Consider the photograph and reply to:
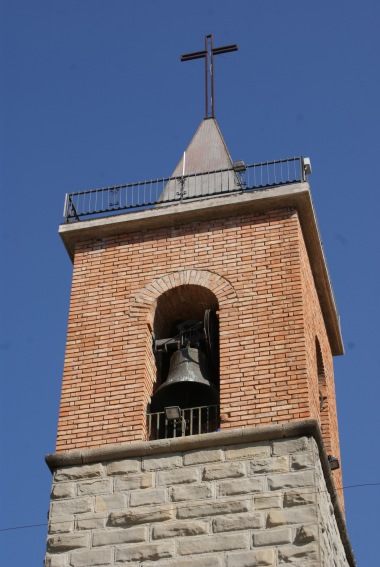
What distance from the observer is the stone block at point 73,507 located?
14141 mm

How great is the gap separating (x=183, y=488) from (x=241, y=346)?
2.06 metres

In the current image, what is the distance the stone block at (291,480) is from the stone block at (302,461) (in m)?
0.07

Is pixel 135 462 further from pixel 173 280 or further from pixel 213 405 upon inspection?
pixel 173 280

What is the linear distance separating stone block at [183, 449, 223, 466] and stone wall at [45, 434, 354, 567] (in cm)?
1

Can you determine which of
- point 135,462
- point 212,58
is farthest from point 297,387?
point 212,58

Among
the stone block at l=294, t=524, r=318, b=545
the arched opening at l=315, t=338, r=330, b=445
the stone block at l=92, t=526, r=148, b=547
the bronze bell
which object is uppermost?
the arched opening at l=315, t=338, r=330, b=445

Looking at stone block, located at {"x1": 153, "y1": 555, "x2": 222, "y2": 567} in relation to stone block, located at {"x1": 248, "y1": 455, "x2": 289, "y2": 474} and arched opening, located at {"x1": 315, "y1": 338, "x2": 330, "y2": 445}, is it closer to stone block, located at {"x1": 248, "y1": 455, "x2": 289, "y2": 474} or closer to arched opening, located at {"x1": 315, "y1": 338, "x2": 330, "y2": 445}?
stone block, located at {"x1": 248, "y1": 455, "x2": 289, "y2": 474}

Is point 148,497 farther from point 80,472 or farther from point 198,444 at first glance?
point 80,472

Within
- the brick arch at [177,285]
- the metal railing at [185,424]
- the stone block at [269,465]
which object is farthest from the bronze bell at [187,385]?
the stone block at [269,465]

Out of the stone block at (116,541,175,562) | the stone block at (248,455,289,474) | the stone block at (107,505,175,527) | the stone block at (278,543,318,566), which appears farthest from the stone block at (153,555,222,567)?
the stone block at (248,455,289,474)

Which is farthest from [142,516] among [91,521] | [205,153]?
[205,153]

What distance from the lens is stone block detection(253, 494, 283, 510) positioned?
1362cm

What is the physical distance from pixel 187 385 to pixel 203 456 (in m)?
1.56

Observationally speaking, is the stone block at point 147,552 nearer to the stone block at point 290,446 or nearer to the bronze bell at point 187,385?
the stone block at point 290,446
